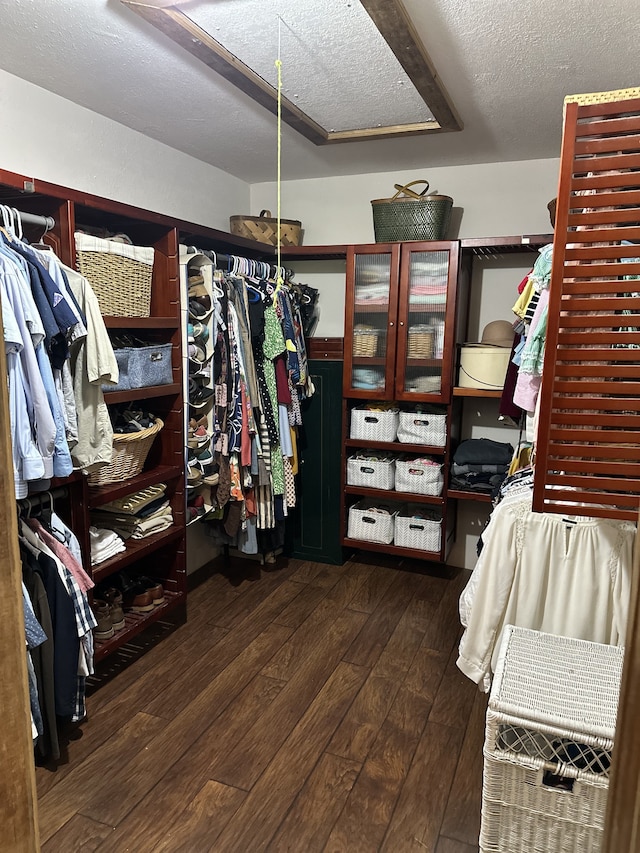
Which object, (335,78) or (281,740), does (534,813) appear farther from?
(335,78)

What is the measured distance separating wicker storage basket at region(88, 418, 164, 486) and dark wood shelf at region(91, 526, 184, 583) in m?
0.30

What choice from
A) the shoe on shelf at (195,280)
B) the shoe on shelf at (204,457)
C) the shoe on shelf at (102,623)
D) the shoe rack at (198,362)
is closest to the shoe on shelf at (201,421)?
the shoe rack at (198,362)

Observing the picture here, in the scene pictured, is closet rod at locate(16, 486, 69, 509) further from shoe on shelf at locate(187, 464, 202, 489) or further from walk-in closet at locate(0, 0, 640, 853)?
shoe on shelf at locate(187, 464, 202, 489)

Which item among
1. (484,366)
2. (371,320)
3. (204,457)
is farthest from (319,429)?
(484,366)

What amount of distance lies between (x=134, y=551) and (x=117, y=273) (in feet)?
3.76

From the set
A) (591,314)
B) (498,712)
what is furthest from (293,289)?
(498,712)

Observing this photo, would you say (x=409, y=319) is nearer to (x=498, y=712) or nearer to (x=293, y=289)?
(x=293, y=289)

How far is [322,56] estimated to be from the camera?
1977 mm

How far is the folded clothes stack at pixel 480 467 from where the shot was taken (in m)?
3.26

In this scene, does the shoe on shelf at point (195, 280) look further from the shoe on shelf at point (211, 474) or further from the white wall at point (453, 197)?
the white wall at point (453, 197)

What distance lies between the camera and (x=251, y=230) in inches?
136

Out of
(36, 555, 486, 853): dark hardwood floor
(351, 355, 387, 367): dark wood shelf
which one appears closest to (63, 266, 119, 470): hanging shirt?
(36, 555, 486, 853): dark hardwood floor

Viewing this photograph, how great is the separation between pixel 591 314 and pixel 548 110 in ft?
5.01

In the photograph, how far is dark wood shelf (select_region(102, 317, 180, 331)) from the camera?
2.29 m
